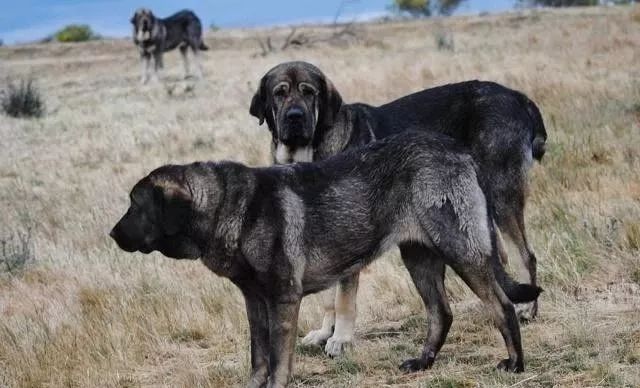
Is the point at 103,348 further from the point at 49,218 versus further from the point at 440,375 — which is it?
the point at 49,218

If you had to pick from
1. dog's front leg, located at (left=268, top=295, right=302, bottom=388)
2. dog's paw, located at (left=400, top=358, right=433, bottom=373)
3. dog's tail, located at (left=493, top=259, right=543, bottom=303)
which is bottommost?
dog's paw, located at (left=400, top=358, right=433, bottom=373)

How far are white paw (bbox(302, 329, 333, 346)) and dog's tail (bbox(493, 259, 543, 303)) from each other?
1.74 m

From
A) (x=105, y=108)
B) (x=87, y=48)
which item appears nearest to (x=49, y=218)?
(x=105, y=108)

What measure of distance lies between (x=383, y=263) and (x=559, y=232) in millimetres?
1578

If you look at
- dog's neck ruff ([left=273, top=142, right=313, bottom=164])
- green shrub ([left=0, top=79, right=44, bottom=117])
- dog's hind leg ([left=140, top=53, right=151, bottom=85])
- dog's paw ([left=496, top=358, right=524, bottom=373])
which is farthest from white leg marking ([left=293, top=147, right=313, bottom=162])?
dog's hind leg ([left=140, top=53, right=151, bottom=85])

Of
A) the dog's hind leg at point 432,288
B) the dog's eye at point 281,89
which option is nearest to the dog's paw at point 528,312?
the dog's hind leg at point 432,288

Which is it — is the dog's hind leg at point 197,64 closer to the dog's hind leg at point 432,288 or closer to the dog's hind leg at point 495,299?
the dog's hind leg at point 432,288

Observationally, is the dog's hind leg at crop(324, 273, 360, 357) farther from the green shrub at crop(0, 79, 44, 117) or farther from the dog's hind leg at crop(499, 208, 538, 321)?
the green shrub at crop(0, 79, 44, 117)

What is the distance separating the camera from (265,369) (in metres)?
5.38

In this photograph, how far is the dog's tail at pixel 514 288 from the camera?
16.9 feet

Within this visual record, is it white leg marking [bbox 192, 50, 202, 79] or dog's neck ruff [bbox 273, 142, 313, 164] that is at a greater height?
white leg marking [bbox 192, 50, 202, 79]

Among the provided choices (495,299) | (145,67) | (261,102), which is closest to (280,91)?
(261,102)

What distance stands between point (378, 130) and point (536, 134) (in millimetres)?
1220

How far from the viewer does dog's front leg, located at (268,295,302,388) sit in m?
4.93
